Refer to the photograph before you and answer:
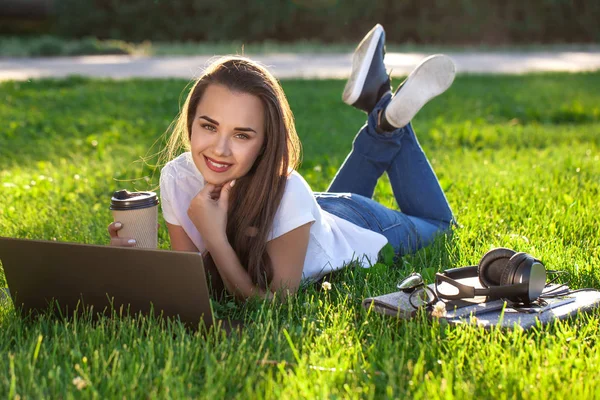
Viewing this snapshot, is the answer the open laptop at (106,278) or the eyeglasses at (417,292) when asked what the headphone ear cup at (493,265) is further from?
the open laptop at (106,278)

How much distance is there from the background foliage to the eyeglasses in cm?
1797

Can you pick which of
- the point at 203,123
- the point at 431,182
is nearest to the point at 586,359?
the point at 203,123

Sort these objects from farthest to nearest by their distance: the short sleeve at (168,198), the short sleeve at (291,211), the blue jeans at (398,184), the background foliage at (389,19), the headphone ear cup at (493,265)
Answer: the background foliage at (389,19), the blue jeans at (398,184), the short sleeve at (168,198), the short sleeve at (291,211), the headphone ear cup at (493,265)

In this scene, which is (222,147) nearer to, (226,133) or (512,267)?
(226,133)

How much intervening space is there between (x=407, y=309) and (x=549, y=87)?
26.8 feet

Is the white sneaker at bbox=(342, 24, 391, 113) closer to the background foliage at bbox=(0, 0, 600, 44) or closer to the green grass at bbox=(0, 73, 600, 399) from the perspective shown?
the green grass at bbox=(0, 73, 600, 399)

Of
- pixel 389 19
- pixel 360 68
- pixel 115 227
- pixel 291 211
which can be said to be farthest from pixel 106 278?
pixel 389 19

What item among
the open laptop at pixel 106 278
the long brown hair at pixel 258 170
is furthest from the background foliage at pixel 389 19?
the open laptop at pixel 106 278

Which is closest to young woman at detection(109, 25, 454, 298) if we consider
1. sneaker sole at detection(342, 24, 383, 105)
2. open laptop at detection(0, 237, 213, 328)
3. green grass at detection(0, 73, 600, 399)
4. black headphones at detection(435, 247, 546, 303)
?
green grass at detection(0, 73, 600, 399)

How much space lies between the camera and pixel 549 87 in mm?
10047

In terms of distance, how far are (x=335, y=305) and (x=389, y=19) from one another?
61.0ft

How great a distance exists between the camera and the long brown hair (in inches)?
111

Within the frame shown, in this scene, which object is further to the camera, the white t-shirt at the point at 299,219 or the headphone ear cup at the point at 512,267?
the white t-shirt at the point at 299,219

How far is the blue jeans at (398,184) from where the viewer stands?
12.3 feet
